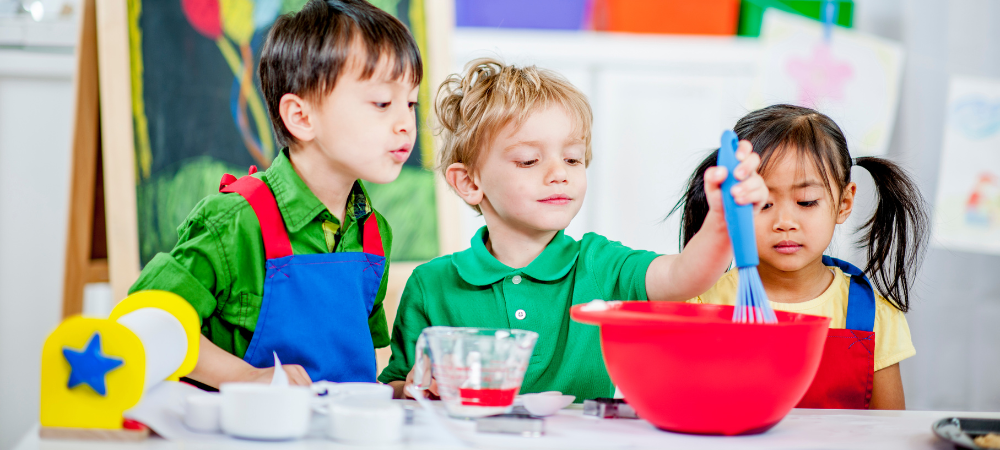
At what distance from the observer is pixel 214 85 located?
1653 millimetres

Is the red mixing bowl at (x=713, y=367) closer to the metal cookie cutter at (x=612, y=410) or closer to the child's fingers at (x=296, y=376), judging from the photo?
the metal cookie cutter at (x=612, y=410)

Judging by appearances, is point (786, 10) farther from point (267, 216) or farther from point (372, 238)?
point (267, 216)

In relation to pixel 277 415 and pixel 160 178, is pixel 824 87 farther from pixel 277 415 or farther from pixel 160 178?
pixel 277 415

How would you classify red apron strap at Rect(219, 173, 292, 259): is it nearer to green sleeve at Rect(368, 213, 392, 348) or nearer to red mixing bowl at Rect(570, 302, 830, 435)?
green sleeve at Rect(368, 213, 392, 348)

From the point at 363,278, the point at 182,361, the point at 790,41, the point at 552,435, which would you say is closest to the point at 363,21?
the point at 363,278

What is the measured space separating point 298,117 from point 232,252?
18 cm

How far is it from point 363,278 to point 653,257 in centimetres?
36

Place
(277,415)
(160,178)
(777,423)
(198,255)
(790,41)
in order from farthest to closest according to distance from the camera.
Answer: (790,41) < (160,178) < (198,255) < (777,423) < (277,415)

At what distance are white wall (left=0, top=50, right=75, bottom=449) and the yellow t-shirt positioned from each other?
5.06 feet

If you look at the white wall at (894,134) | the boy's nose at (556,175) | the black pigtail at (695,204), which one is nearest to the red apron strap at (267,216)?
the boy's nose at (556,175)

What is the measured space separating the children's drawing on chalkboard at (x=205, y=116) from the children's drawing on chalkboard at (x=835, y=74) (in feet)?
3.86

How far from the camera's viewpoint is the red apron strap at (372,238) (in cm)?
95

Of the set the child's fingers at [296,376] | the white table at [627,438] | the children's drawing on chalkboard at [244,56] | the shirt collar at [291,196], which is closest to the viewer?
the white table at [627,438]

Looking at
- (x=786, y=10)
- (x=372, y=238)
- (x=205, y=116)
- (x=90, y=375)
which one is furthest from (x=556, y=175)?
(x=786, y=10)
